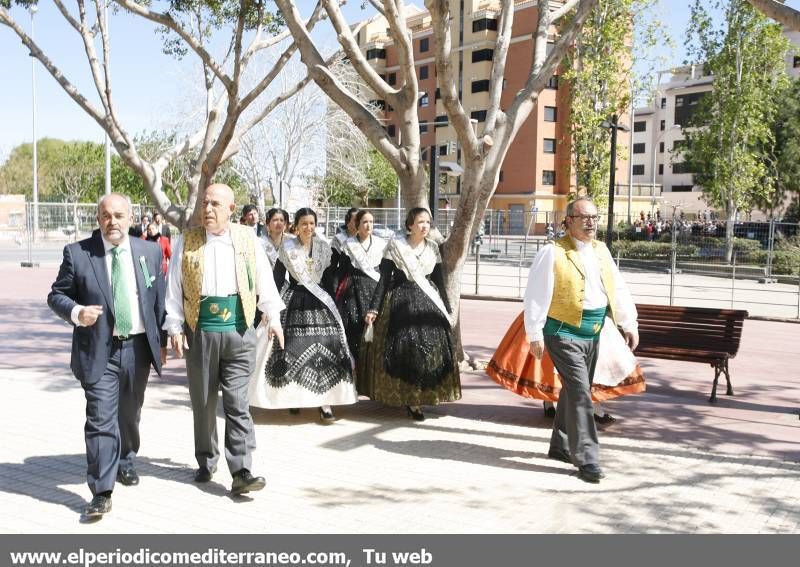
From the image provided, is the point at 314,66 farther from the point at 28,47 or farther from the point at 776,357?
the point at 776,357

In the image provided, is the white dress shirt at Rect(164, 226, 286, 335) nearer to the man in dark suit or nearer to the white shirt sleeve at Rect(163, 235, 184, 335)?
the white shirt sleeve at Rect(163, 235, 184, 335)

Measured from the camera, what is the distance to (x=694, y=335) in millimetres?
7891

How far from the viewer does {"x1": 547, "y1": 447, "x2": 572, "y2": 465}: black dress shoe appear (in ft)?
18.8

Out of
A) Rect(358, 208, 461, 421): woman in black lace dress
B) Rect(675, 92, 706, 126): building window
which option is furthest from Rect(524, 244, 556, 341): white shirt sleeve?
Rect(675, 92, 706, 126): building window

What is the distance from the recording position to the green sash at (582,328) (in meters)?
5.40

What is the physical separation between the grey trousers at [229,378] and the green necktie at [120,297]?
1.32ft

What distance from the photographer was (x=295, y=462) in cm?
563

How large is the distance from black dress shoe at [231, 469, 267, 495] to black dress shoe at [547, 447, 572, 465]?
83.3 inches

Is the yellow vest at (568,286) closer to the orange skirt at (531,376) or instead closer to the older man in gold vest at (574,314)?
the older man in gold vest at (574,314)

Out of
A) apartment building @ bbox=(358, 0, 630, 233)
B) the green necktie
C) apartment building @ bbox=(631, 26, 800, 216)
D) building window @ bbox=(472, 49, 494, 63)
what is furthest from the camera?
apartment building @ bbox=(631, 26, 800, 216)

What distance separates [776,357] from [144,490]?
27.3 ft

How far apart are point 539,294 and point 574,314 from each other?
262 mm

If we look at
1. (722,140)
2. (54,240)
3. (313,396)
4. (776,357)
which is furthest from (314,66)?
(722,140)

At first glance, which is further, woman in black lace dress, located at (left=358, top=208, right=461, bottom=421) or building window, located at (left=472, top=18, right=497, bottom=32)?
building window, located at (left=472, top=18, right=497, bottom=32)
